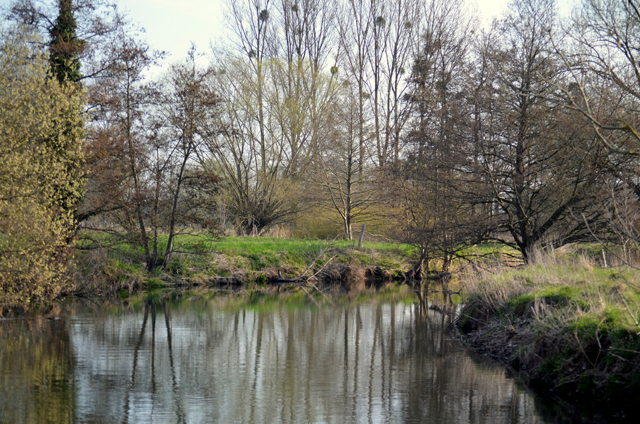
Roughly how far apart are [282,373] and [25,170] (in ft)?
26.3

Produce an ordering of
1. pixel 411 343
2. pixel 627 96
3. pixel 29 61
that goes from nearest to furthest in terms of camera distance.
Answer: pixel 411 343 < pixel 29 61 < pixel 627 96

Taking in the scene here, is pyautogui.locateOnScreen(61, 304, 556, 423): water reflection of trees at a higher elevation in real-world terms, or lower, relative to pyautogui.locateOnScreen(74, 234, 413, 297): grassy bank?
lower

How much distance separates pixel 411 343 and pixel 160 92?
14.3 meters

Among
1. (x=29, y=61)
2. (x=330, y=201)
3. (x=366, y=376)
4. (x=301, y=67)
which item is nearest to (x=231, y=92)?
(x=301, y=67)

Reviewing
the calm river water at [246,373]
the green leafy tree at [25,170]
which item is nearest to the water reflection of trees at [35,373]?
the calm river water at [246,373]

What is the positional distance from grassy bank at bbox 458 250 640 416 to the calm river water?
0.55m

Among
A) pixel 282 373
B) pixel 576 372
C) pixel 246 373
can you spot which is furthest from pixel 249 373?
pixel 576 372

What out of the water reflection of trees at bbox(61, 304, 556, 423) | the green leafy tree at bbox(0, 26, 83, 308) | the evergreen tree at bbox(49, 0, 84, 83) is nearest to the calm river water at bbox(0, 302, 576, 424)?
the water reflection of trees at bbox(61, 304, 556, 423)

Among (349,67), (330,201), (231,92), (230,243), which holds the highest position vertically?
(349,67)

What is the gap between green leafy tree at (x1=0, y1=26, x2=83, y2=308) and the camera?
14.1 metres

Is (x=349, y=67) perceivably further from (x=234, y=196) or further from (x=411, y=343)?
(x=411, y=343)

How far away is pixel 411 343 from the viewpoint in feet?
44.6

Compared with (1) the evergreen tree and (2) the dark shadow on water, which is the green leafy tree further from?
(1) the evergreen tree

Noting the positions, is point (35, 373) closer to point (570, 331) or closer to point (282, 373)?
point (282, 373)
